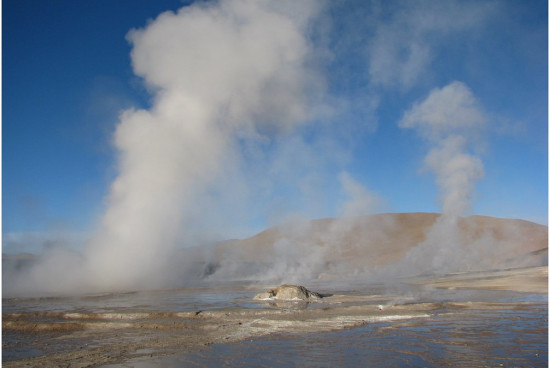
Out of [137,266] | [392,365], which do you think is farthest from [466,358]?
[137,266]

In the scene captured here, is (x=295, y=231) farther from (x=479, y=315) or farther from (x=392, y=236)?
(x=479, y=315)

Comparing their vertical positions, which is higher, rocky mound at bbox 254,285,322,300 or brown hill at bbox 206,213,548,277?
brown hill at bbox 206,213,548,277

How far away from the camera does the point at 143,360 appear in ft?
31.2

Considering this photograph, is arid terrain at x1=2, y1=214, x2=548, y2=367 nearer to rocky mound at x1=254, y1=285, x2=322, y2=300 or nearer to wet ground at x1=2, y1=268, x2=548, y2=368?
wet ground at x1=2, y1=268, x2=548, y2=368

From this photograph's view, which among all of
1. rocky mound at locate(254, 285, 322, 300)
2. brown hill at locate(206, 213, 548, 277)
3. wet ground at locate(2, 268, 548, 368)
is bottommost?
wet ground at locate(2, 268, 548, 368)

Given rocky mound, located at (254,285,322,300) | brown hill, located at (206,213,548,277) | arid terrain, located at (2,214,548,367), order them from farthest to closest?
brown hill, located at (206,213,548,277) < rocky mound, located at (254,285,322,300) < arid terrain, located at (2,214,548,367)

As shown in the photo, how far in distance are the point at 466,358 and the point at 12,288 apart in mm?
37587

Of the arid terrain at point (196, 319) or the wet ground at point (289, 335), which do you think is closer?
the wet ground at point (289, 335)

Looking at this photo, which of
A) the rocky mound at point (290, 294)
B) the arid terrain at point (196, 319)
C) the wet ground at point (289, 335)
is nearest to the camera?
the wet ground at point (289, 335)

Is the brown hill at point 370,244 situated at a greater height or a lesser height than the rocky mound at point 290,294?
greater

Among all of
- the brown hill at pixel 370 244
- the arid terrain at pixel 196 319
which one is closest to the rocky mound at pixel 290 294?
the arid terrain at pixel 196 319

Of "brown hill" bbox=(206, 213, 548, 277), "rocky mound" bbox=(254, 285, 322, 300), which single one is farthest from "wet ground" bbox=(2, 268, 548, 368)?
"brown hill" bbox=(206, 213, 548, 277)

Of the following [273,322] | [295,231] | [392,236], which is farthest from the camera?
[392,236]

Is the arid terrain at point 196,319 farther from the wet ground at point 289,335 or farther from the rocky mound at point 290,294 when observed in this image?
the rocky mound at point 290,294
